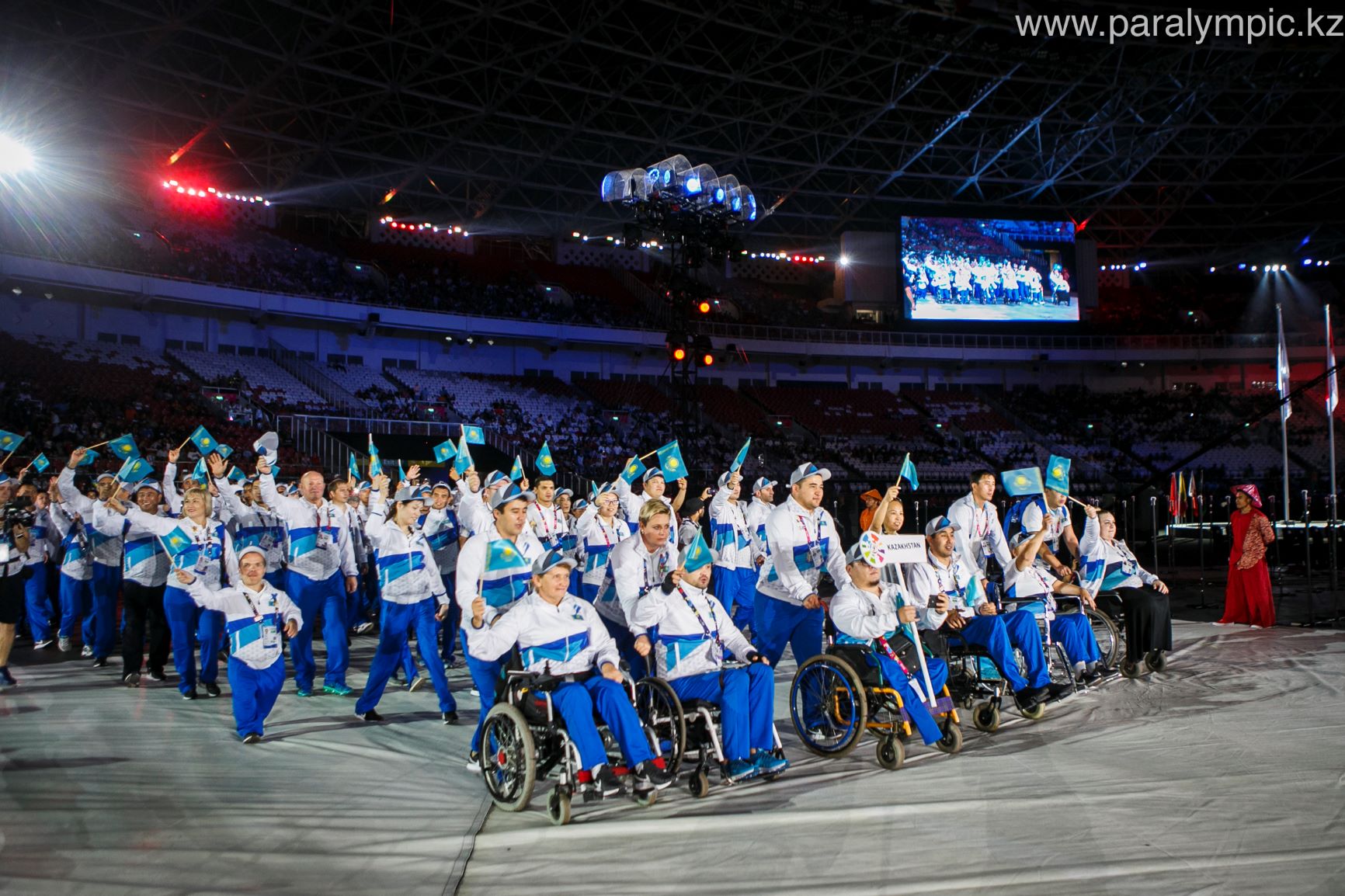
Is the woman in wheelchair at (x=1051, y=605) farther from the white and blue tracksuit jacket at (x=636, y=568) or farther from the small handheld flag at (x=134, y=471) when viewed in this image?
the small handheld flag at (x=134, y=471)

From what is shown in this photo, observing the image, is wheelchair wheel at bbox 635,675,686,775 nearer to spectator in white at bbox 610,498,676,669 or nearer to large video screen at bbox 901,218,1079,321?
spectator in white at bbox 610,498,676,669

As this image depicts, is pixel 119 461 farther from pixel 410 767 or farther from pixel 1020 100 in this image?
pixel 1020 100

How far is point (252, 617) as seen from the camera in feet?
23.2

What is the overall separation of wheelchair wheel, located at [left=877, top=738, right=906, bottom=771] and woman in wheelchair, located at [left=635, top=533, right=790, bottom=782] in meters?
0.67

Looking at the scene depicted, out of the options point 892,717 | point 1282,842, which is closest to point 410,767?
point 892,717

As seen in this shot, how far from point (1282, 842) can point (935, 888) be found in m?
1.70

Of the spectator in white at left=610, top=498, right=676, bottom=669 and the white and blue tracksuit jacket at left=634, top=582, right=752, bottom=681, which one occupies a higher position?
the spectator in white at left=610, top=498, right=676, bottom=669

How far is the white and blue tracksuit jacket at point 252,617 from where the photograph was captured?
22.8 ft

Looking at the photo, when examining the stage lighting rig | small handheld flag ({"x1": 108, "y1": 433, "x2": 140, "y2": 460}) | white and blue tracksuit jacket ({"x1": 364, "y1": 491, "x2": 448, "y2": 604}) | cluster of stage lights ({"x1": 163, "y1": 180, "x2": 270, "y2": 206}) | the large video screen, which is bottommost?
white and blue tracksuit jacket ({"x1": 364, "y1": 491, "x2": 448, "y2": 604})

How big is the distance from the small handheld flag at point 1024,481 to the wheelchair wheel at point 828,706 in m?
2.83

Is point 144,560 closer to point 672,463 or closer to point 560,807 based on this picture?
point 672,463

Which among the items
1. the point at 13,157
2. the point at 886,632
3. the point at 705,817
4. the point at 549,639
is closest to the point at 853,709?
the point at 886,632

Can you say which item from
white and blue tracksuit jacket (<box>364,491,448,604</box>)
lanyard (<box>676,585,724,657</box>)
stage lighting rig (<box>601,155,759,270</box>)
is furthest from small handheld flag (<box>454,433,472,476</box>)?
stage lighting rig (<box>601,155,759,270</box>)

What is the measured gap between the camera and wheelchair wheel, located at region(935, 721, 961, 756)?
635 centimetres
